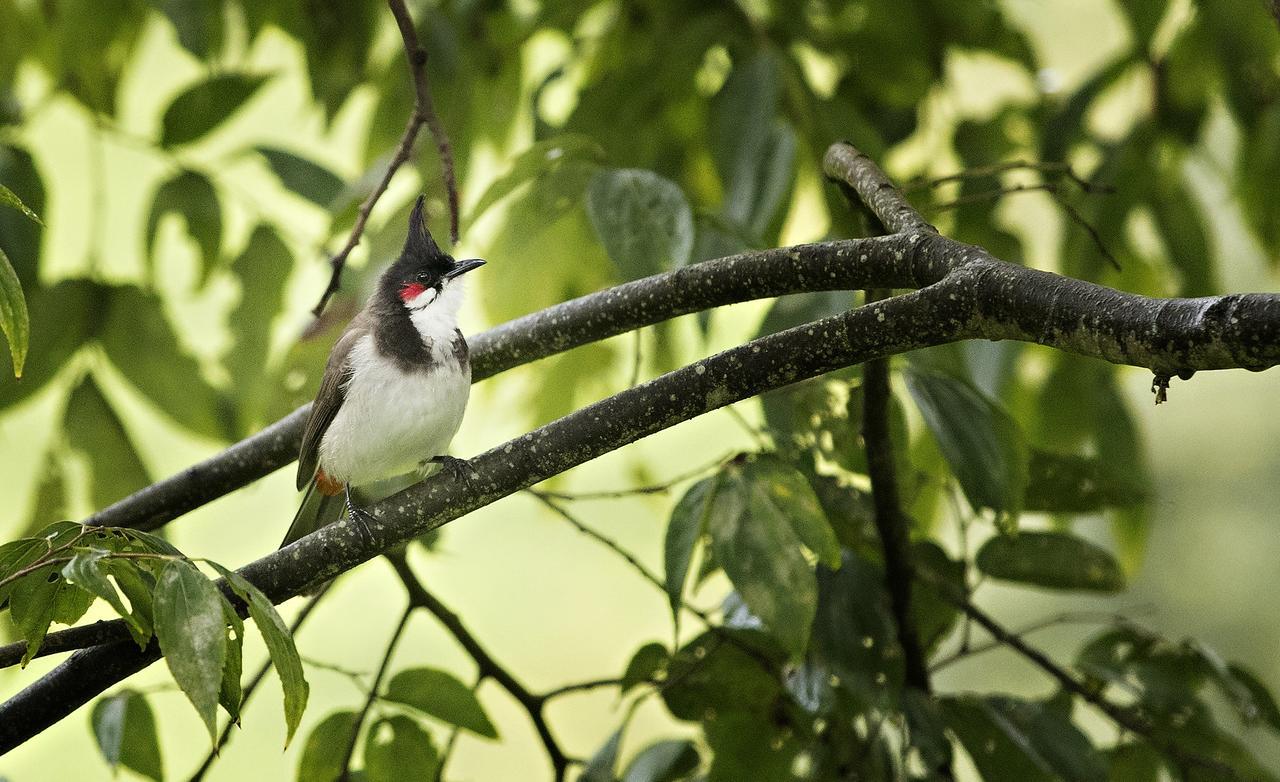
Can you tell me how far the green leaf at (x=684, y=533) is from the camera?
1.27m

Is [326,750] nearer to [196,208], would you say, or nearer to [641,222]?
[641,222]

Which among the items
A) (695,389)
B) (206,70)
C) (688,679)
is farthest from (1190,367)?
(206,70)

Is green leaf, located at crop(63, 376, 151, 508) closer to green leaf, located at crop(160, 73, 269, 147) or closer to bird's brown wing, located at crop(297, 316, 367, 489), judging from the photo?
bird's brown wing, located at crop(297, 316, 367, 489)

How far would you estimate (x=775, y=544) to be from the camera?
4.17 feet

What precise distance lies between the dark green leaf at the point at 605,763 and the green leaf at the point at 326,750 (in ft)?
1.04

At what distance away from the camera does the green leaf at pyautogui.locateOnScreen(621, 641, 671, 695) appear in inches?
60.5

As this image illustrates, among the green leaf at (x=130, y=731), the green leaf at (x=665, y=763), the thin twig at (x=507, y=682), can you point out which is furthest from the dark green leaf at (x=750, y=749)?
the green leaf at (x=130, y=731)

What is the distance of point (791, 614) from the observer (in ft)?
4.13

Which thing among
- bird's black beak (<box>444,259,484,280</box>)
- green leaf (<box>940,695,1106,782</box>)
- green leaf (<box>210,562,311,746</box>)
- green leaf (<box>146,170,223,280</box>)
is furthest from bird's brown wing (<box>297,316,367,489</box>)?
green leaf (<box>940,695,1106,782</box>)

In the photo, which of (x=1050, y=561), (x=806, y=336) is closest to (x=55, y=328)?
(x=806, y=336)

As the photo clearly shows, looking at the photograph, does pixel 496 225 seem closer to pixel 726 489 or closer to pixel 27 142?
pixel 27 142

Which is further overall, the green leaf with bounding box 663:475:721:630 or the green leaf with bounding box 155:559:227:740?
the green leaf with bounding box 663:475:721:630

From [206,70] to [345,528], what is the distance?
3.93ft

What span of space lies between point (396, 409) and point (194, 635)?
891 mm
